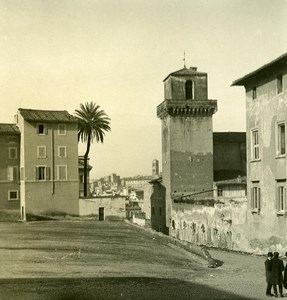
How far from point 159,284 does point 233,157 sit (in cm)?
4422

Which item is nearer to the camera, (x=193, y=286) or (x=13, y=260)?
(x=193, y=286)

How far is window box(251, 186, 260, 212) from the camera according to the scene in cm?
2752

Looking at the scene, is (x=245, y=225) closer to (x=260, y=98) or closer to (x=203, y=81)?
(x=260, y=98)

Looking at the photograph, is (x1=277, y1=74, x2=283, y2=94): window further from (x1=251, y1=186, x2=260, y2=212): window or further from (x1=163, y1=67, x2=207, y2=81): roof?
(x1=163, y1=67, x2=207, y2=81): roof

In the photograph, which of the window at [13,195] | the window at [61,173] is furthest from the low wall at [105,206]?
the window at [13,195]

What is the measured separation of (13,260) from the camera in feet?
66.0

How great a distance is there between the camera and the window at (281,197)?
2433 cm

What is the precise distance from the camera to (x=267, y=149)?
26.2 meters

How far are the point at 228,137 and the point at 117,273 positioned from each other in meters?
43.6

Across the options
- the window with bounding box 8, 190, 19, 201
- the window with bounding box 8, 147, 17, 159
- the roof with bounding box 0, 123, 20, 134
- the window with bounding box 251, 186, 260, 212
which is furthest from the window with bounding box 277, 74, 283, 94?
the window with bounding box 8, 190, 19, 201

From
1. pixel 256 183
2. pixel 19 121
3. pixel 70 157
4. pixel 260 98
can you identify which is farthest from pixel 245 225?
pixel 19 121

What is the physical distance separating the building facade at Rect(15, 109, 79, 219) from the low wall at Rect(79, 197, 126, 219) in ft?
2.65

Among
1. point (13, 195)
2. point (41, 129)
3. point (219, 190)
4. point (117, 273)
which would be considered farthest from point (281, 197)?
point (13, 195)

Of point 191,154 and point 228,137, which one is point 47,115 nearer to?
point 191,154
